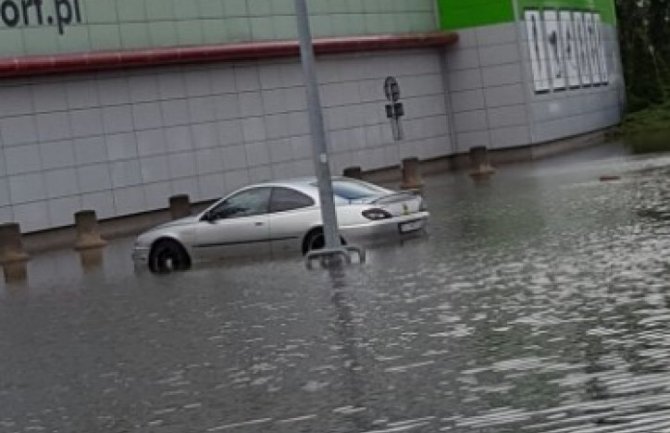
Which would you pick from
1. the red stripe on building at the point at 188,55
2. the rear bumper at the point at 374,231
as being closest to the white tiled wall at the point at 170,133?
the red stripe on building at the point at 188,55

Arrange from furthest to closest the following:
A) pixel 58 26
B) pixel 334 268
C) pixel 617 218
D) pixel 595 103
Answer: pixel 595 103, pixel 58 26, pixel 617 218, pixel 334 268

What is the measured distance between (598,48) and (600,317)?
49.4 metres

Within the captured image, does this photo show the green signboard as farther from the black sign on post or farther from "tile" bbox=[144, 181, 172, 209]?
"tile" bbox=[144, 181, 172, 209]

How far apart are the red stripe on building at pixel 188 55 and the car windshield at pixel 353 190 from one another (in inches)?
514

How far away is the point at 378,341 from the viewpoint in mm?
12391

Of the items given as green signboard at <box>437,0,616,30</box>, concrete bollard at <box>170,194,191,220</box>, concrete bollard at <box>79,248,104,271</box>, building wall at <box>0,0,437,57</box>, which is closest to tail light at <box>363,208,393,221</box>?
concrete bollard at <box>79,248,104,271</box>

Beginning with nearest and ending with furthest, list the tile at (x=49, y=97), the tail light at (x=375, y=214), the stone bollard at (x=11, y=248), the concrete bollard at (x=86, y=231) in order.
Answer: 1. the tail light at (x=375, y=214)
2. the stone bollard at (x=11, y=248)
3. the concrete bollard at (x=86, y=231)
4. the tile at (x=49, y=97)

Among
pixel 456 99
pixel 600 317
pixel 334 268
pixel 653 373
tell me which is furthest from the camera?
pixel 456 99

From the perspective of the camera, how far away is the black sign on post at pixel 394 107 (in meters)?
46.8

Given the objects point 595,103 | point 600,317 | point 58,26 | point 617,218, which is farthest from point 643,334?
point 595,103

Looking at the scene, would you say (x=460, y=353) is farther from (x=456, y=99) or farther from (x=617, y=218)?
(x=456, y=99)

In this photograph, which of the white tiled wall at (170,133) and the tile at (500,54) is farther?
the tile at (500,54)

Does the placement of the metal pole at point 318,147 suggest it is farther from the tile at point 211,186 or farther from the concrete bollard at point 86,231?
the tile at point 211,186

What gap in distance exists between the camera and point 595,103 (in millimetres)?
58312
